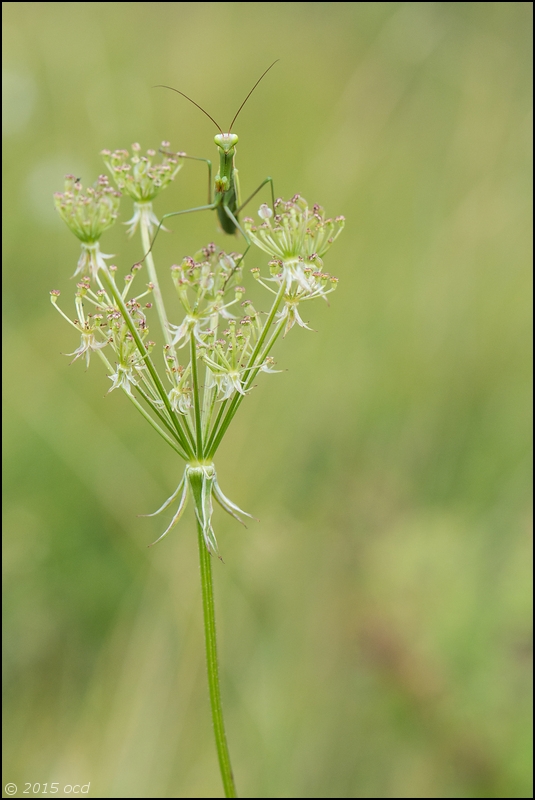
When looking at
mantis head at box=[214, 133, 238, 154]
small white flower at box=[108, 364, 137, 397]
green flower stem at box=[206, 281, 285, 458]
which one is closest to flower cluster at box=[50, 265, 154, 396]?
small white flower at box=[108, 364, 137, 397]

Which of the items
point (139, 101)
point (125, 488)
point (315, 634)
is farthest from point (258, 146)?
point (315, 634)

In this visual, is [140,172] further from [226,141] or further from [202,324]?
[202,324]

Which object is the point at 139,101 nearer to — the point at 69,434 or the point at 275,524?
the point at 69,434

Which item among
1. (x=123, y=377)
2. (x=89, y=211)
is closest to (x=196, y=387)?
(x=123, y=377)

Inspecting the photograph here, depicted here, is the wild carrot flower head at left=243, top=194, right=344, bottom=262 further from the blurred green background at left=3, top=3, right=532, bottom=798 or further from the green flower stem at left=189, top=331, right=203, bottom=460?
the blurred green background at left=3, top=3, right=532, bottom=798

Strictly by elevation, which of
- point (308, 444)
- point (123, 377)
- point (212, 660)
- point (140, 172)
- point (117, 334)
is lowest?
point (212, 660)
